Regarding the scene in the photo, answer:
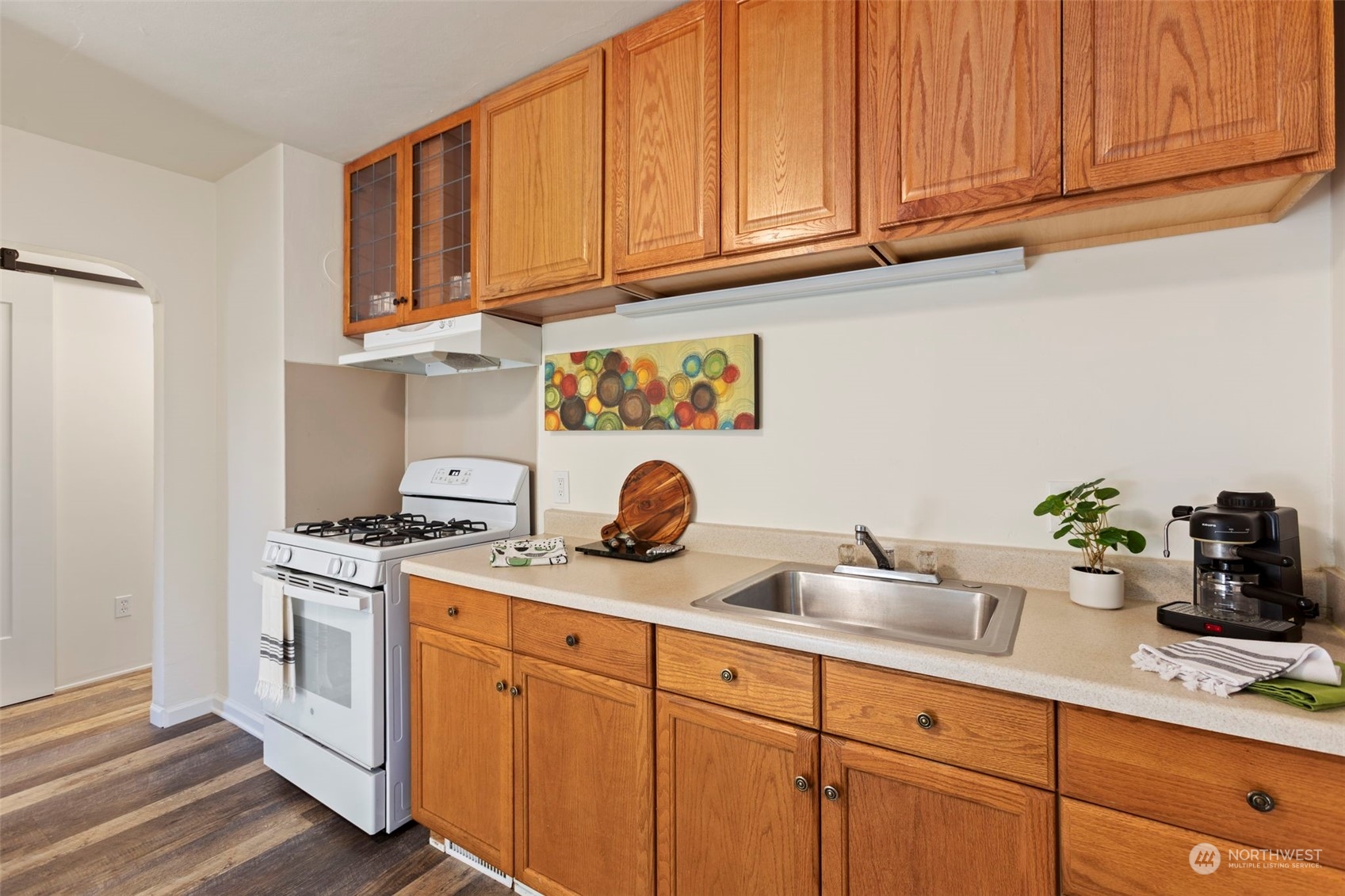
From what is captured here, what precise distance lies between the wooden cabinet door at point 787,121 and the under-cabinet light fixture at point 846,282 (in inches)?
8.4

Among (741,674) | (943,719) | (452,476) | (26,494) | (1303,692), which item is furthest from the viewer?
(26,494)

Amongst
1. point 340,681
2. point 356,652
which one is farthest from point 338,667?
point 356,652

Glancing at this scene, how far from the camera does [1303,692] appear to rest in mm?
840

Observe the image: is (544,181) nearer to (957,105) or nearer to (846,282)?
(846,282)

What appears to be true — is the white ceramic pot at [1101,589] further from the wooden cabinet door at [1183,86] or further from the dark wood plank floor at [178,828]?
the dark wood plank floor at [178,828]

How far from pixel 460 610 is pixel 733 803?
907 mm

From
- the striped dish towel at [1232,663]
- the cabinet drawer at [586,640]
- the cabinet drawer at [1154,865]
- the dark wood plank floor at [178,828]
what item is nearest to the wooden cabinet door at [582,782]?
the cabinet drawer at [586,640]

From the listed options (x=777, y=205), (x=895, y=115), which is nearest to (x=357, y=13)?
(x=777, y=205)

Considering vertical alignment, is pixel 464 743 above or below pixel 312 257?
below

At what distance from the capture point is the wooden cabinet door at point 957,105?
49.1 inches

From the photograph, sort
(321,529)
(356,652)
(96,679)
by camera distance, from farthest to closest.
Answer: (96,679), (321,529), (356,652)

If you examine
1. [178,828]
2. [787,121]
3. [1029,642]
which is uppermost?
[787,121]

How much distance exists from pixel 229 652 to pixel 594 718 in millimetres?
2278

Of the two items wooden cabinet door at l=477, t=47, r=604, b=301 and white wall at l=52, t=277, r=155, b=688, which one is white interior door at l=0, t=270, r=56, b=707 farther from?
wooden cabinet door at l=477, t=47, r=604, b=301
